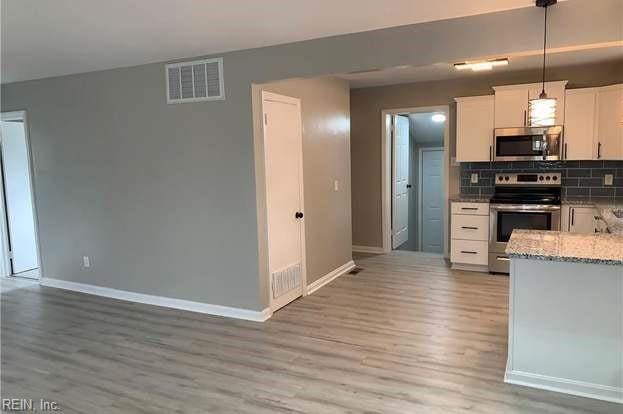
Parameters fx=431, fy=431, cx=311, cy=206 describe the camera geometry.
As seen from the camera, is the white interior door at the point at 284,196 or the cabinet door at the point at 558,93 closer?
the white interior door at the point at 284,196

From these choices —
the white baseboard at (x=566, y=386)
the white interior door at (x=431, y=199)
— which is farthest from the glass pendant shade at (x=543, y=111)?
the white interior door at (x=431, y=199)

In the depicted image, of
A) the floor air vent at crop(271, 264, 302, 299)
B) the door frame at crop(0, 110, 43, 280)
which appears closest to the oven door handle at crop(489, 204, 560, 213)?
the floor air vent at crop(271, 264, 302, 299)

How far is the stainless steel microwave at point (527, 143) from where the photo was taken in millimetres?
4957

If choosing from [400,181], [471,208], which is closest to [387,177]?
[400,181]

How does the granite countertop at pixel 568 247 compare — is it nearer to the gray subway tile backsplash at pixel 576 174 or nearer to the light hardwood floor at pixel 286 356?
the light hardwood floor at pixel 286 356

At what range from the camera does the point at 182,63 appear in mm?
3965

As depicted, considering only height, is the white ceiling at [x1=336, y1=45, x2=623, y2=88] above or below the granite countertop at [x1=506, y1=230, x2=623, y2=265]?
above

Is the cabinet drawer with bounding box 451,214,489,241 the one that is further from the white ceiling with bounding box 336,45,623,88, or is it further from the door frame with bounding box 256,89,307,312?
the door frame with bounding box 256,89,307,312

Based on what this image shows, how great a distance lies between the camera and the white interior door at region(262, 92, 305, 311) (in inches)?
159

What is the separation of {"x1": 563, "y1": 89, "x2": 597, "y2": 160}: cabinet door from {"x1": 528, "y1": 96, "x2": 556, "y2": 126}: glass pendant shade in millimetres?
2689

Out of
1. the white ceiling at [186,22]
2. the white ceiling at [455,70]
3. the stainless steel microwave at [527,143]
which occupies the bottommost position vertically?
the stainless steel microwave at [527,143]

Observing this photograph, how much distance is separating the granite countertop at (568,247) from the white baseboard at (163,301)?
229 cm

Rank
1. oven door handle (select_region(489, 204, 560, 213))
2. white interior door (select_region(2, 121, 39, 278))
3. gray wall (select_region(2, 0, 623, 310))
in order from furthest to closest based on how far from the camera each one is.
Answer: white interior door (select_region(2, 121, 39, 278))
oven door handle (select_region(489, 204, 560, 213))
gray wall (select_region(2, 0, 623, 310))

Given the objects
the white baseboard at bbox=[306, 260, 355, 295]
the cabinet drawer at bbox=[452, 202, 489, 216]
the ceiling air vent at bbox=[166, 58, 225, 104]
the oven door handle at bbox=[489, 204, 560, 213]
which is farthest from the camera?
the cabinet drawer at bbox=[452, 202, 489, 216]
